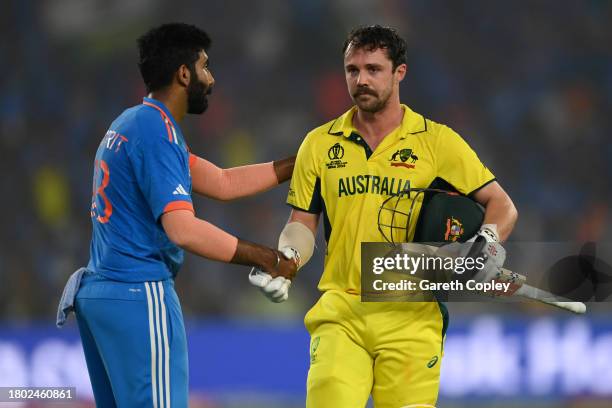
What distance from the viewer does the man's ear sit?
3900mm

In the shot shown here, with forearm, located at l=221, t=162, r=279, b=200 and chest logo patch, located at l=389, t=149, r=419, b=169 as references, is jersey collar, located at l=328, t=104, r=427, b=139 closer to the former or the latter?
chest logo patch, located at l=389, t=149, r=419, b=169

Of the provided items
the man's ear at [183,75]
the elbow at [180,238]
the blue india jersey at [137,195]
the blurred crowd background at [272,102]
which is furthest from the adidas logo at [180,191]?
the blurred crowd background at [272,102]

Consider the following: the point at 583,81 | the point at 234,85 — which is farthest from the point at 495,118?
the point at 234,85

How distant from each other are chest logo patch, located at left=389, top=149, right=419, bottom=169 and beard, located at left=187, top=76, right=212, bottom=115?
766 millimetres

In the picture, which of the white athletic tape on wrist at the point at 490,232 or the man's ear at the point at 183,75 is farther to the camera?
the man's ear at the point at 183,75

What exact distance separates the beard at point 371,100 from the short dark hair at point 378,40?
139 mm

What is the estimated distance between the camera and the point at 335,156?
13.4 ft

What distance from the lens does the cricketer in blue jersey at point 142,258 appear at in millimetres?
3564

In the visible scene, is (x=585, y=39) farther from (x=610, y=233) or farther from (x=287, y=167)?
(x=287, y=167)

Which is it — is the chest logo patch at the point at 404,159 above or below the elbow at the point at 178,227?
above

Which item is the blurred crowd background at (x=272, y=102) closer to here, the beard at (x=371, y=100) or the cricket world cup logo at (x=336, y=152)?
the cricket world cup logo at (x=336, y=152)

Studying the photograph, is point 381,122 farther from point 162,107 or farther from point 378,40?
point 162,107

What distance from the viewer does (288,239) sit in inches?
161

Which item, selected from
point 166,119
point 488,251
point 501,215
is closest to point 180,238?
point 166,119
